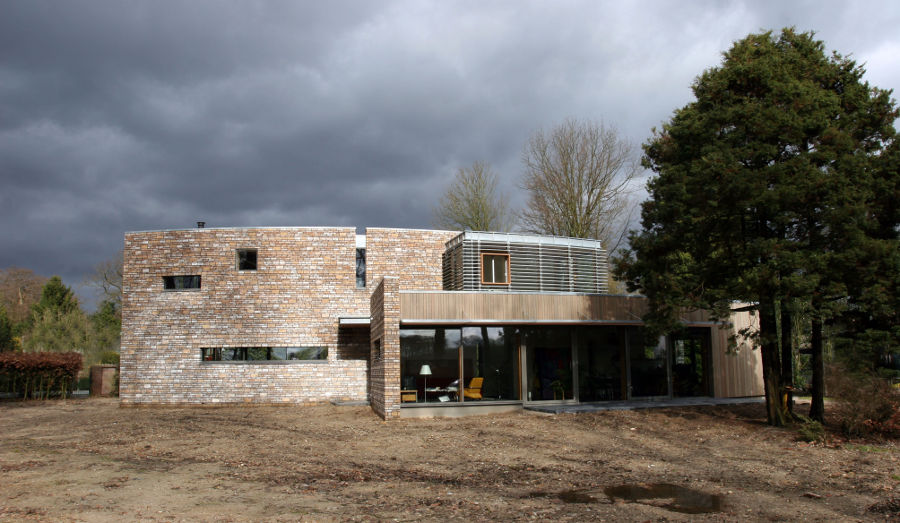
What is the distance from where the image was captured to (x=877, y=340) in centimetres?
1133

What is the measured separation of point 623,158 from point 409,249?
10.2 metres

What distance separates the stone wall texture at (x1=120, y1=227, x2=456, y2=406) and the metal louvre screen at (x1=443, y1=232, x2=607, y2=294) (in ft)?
9.19

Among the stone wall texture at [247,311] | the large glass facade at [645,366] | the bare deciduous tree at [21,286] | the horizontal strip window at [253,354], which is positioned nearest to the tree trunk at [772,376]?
the large glass facade at [645,366]

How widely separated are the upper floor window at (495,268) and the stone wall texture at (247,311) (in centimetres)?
336

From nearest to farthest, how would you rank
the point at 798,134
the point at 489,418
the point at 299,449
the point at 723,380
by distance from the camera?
the point at 299,449 → the point at 798,134 → the point at 489,418 → the point at 723,380

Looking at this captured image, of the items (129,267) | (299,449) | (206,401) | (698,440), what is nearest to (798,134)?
(698,440)

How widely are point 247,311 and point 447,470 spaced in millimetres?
12786

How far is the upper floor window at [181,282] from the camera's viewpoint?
2025cm

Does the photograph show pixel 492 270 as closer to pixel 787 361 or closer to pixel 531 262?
pixel 531 262

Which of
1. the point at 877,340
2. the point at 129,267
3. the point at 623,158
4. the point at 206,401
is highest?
the point at 623,158

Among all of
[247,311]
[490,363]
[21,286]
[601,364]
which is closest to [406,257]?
[247,311]

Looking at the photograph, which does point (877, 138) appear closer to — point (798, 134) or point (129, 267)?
point (798, 134)

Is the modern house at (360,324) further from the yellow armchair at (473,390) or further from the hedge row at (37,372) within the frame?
the hedge row at (37,372)

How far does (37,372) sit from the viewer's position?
23938 mm
